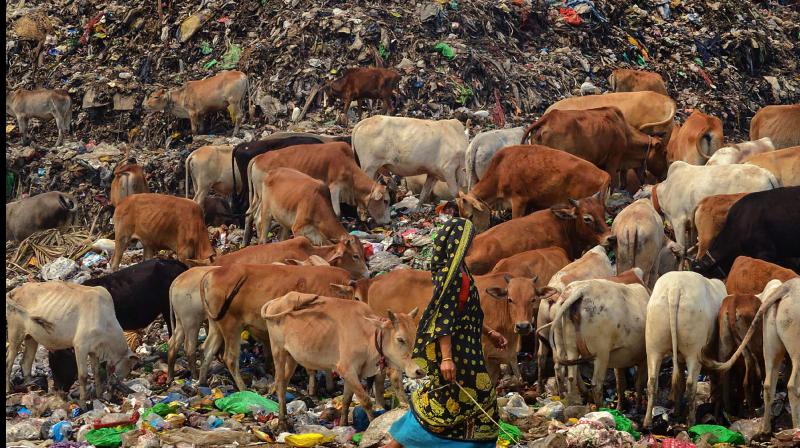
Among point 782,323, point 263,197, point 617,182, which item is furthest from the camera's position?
point 617,182

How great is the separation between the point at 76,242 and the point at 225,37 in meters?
5.94

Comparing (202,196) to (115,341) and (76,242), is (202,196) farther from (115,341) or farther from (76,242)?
(115,341)

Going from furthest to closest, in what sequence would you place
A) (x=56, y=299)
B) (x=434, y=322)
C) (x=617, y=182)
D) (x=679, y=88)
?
(x=679, y=88) → (x=617, y=182) → (x=56, y=299) → (x=434, y=322)

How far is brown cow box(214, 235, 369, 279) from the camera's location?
12.8 m

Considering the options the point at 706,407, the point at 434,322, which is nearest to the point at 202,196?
the point at 706,407

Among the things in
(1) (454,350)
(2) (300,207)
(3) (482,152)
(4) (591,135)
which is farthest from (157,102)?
(1) (454,350)

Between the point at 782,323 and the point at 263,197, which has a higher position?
the point at 782,323

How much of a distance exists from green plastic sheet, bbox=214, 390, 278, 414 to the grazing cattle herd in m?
0.42

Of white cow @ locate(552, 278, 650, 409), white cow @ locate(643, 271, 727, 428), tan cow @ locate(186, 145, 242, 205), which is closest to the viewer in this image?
white cow @ locate(643, 271, 727, 428)

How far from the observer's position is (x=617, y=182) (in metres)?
16.0

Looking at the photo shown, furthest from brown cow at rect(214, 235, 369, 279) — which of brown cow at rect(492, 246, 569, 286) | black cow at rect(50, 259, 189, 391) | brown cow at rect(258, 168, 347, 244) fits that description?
brown cow at rect(492, 246, 569, 286)

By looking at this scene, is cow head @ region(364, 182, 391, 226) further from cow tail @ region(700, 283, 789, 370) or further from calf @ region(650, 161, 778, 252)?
cow tail @ region(700, 283, 789, 370)

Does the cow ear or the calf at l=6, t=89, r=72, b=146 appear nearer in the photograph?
the cow ear

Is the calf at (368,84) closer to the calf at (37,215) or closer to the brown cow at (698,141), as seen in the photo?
the calf at (37,215)
